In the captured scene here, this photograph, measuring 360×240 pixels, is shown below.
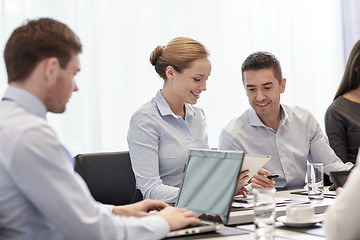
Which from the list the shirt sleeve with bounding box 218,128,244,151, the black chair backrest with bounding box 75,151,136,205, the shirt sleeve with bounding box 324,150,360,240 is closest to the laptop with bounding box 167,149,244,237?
the shirt sleeve with bounding box 324,150,360,240

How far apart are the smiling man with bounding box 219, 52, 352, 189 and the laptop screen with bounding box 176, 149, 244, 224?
1.09 metres

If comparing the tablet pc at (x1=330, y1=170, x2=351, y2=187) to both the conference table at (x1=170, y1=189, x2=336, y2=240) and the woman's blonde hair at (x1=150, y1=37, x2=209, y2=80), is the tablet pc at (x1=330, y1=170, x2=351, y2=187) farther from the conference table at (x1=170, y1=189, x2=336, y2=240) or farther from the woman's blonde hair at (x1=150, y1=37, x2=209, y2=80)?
the woman's blonde hair at (x1=150, y1=37, x2=209, y2=80)

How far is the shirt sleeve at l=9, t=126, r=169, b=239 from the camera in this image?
1.21 meters

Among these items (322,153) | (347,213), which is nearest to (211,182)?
(347,213)

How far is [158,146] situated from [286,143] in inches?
31.2

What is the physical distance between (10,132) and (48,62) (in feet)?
0.75

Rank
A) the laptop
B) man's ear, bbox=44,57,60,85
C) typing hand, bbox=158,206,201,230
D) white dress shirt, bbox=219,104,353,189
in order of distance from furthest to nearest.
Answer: white dress shirt, bbox=219,104,353,189
the laptop
typing hand, bbox=158,206,201,230
man's ear, bbox=44,57,60,85

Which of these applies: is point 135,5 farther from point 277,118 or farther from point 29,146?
point 29,146

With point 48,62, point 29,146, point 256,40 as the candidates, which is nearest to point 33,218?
point 29,146

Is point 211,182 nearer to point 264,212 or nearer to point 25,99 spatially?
point 264,212

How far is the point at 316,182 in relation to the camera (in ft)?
7.10

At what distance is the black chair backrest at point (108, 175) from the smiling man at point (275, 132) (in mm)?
647

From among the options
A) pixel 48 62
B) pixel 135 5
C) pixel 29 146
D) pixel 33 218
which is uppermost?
pixel 135 5

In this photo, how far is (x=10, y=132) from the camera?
1245 mm
